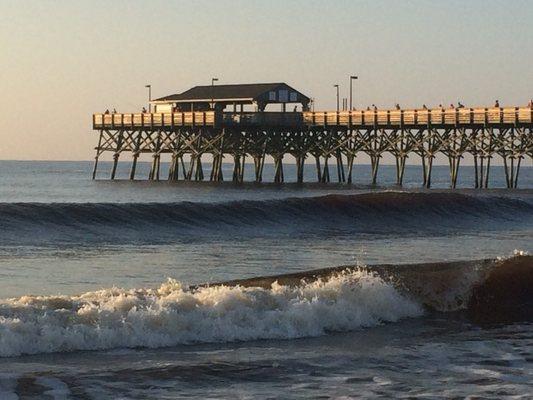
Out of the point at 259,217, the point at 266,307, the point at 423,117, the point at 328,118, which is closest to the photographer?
the point at 266,307

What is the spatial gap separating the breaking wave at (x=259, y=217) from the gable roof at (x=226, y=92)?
2333cm

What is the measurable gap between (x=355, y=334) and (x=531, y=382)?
3781 millimetres

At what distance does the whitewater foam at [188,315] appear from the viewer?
14422 mm

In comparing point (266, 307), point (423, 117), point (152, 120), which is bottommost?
point (266, 307)

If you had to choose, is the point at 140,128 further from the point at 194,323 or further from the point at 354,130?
the point at 194,323

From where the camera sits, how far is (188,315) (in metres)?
15.6

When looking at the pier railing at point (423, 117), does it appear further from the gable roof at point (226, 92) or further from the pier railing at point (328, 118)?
the gable roof at point (226, 92)

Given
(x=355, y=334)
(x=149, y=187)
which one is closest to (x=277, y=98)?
(x=149, y=187)

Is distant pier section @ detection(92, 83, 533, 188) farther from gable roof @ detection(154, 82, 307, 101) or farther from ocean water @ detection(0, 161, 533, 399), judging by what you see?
ocean water @ detection(0, 161, 533, 399)

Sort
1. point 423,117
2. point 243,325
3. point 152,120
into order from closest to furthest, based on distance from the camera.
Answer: point 243,325 → point 423,117 → point 152,120

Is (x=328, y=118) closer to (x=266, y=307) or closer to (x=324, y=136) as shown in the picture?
(x=324, y=136)

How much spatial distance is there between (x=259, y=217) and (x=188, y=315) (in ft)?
79.3

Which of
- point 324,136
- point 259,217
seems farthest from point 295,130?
point 259,217

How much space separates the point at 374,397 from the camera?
12.3 m
